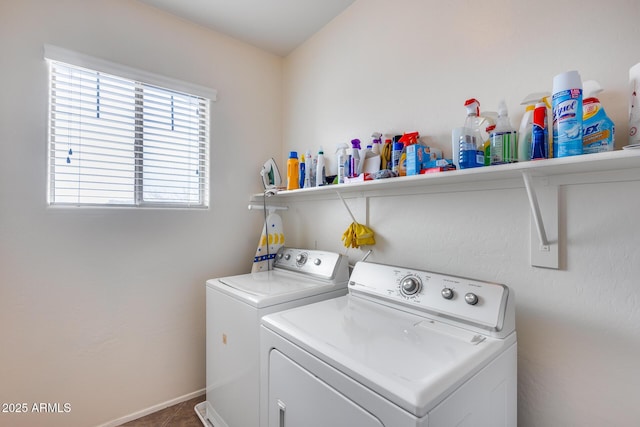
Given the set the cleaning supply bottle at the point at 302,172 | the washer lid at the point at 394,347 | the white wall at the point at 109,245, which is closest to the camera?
the washer lid at the point at 394,347

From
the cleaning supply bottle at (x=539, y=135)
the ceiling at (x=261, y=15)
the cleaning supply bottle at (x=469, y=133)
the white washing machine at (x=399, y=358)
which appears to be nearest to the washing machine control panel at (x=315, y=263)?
the white washing machine at (x=399, y=358)

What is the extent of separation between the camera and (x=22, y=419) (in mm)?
1459

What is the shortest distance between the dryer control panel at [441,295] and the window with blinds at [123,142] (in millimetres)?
1389

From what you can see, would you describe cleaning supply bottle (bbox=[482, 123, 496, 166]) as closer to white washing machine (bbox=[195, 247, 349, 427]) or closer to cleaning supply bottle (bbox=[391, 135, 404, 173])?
cleaning supply bottle (bbox=[391, 135, 404, 173])

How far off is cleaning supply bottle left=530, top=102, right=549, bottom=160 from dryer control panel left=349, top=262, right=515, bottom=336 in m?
0.46

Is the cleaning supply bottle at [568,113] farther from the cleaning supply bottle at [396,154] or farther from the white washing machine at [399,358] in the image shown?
the cleaning supply bottle at [396,154]

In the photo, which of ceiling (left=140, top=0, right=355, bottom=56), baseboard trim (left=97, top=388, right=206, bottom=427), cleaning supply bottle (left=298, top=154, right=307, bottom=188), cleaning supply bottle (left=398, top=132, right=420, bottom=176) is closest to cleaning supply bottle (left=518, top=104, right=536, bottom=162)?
cleaning supply bottle (left=398, top=132, right=420, bottom=176)

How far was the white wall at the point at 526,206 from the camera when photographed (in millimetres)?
907

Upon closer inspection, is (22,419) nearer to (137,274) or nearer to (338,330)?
(137,274)

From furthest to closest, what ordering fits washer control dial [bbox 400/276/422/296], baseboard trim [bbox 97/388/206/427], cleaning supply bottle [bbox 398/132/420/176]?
baseboard trim [bbox 97/388/206/427] → cleaning supply bottle [bbox 398/132/420/176] → washer control dial [bbox 400/276/422/296]

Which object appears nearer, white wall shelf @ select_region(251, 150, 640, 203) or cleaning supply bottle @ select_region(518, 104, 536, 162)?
white wall shelf @ select_region(251, 150, 640, 203)

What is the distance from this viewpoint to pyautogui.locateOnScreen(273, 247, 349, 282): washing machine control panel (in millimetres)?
1647

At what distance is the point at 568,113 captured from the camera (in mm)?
825

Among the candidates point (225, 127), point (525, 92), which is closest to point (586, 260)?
point (525, 92)
